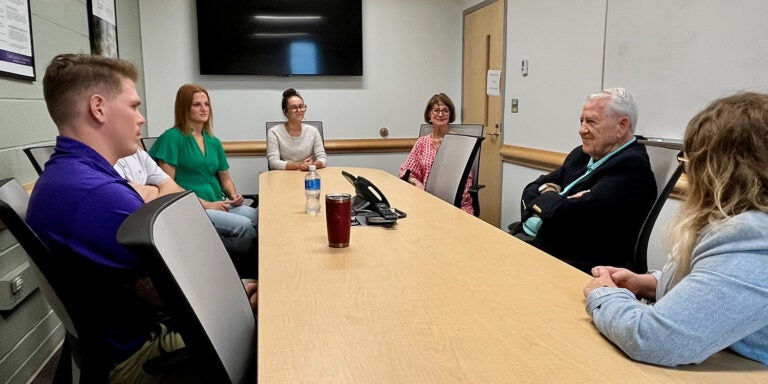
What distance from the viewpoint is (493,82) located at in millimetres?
4578

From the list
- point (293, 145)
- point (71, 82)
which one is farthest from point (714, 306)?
point (293, 145)

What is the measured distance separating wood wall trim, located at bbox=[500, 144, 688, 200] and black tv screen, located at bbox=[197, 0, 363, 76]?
5.53ft

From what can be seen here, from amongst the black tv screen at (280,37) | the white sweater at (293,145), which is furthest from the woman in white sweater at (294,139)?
the black tv screen at (280,37)

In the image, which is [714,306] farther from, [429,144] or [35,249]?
[429,144]

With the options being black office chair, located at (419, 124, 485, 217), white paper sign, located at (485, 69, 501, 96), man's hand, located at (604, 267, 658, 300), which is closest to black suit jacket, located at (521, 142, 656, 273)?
man's hand, located at (604, 267, 658, 300)

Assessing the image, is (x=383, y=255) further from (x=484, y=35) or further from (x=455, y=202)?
(x=484, y=35)

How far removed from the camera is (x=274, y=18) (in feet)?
16.3

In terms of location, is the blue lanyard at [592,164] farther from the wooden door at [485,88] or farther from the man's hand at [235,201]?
the wooden door at [485,88]

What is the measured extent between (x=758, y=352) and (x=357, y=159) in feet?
15.1

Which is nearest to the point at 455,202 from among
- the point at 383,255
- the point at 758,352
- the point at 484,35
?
the point at 383,255

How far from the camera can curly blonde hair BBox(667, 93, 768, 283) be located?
85 centimetres

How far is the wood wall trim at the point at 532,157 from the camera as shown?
12.4ft

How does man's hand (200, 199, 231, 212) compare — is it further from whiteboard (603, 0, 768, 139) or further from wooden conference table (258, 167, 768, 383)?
whiteboard (603, 0, 768, 139)

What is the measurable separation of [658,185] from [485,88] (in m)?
3.15
